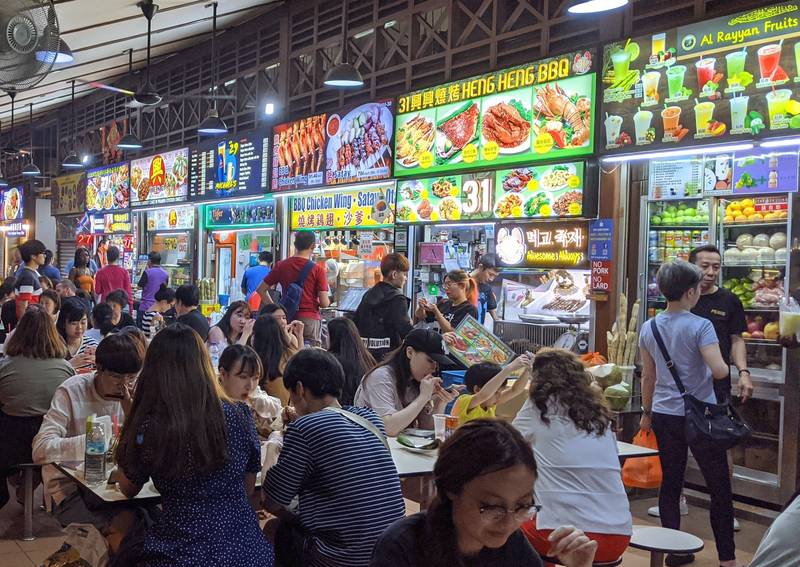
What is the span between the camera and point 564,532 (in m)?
2.14

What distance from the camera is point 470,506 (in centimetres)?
198

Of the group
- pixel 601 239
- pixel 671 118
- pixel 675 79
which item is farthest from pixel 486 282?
pixel 675 79

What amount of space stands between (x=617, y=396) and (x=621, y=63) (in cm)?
270

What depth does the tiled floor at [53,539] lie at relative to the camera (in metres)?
5.10

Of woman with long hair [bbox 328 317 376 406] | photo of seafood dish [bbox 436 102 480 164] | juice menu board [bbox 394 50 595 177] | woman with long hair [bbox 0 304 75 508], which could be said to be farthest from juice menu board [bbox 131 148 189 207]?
woman with long hair [bbox 328 317 376 406]

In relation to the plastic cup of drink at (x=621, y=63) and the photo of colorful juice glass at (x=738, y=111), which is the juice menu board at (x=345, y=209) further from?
the photo of colorful juice glass at (x=738, y=111)

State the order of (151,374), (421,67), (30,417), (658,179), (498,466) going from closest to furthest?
(498,466), (151,374), (30,417), (658,179), (421,67)

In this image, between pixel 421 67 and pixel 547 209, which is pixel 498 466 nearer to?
pixel 547 209

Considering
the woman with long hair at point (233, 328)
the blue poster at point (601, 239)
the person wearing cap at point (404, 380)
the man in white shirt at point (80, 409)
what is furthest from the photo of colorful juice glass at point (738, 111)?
the man in white shirt at point (80, 409)

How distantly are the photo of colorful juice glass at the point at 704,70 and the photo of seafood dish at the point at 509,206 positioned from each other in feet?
6.73

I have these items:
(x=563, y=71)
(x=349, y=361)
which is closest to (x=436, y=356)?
(x=349, y=361)

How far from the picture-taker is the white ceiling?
10797 mm

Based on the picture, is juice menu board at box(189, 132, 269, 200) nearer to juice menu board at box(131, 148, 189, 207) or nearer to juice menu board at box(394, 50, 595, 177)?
juice menu board at box(131, 148, 189, 207)

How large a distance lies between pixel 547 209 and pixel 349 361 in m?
3.00
